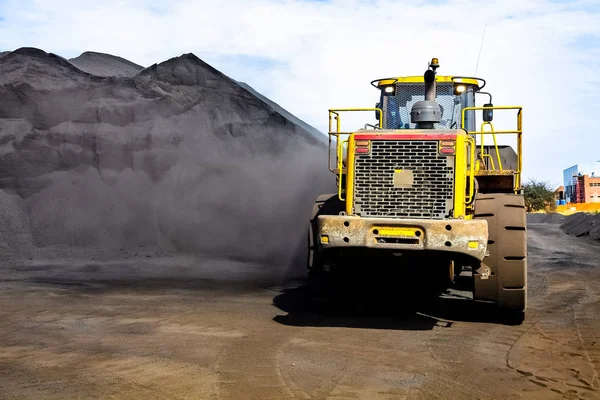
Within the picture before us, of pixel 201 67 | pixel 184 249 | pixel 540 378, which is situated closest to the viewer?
pixel 540 378

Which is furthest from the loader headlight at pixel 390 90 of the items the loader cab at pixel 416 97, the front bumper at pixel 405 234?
the front bumper at pixel 405 234

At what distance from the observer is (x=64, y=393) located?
18.9ft

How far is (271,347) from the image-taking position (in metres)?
7.57

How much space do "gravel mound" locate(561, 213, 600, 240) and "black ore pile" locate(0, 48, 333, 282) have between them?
11426mm

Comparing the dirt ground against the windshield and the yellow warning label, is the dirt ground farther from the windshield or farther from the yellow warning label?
the windshield

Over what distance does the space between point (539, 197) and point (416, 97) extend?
196ft

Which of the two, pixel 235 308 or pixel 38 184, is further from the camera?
pixel 38 184

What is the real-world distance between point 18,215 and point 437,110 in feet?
46.3

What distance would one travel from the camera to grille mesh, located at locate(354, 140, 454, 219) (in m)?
8.66

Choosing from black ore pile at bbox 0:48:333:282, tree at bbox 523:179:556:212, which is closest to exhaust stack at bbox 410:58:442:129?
black ore pile at bbox 0:48:333:282

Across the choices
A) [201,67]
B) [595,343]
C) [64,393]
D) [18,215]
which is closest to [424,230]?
[595,343]

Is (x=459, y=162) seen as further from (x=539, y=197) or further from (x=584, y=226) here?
(x=539, y=197)

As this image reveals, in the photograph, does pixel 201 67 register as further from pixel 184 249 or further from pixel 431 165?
pixel 431 165

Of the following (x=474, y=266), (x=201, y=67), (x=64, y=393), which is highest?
(x=201, y=67)
